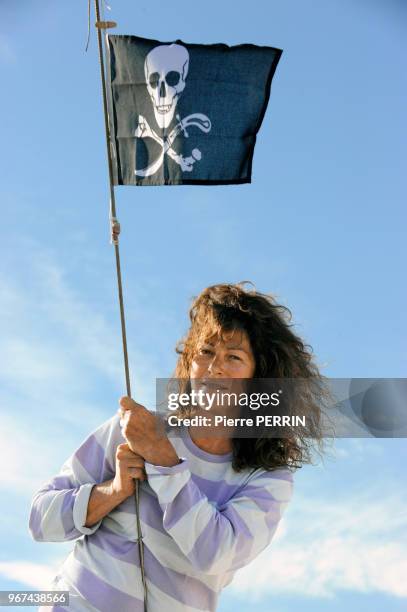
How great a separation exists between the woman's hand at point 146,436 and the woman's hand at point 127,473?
0.14 feet

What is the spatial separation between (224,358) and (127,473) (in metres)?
0.77

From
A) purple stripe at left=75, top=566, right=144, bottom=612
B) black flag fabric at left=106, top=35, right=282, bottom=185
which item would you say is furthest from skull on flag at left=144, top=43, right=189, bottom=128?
purple stripe at left=75, top=566, right=144, bottom=612

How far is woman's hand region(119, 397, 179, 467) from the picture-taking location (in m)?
3.37

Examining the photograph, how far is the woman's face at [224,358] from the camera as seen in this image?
3.72 meters

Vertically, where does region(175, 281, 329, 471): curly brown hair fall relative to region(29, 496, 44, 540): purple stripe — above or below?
above

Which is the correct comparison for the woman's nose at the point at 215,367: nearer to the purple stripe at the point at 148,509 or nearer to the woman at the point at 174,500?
the woman at the point at 174,500

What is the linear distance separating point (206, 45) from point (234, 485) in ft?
9.43

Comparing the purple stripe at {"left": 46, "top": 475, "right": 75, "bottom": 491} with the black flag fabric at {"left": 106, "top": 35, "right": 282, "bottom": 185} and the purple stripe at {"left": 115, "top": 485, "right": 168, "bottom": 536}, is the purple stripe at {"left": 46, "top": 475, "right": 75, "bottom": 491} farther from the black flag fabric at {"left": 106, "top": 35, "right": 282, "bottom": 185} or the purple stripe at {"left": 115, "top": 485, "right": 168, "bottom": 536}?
the black flag fabric at {"left": 106, "top": 35, "right": 282, "bottom": 185}

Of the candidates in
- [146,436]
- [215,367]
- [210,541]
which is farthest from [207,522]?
[215,367]

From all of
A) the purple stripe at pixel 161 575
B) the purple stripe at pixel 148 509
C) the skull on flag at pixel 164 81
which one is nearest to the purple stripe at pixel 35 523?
the purple stripe at pixel 161 575

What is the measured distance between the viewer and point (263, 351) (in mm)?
3975

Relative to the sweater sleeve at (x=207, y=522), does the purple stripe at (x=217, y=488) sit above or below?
above

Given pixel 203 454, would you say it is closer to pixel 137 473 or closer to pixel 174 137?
pixel 137 473

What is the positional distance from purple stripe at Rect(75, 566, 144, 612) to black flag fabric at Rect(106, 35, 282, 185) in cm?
232
